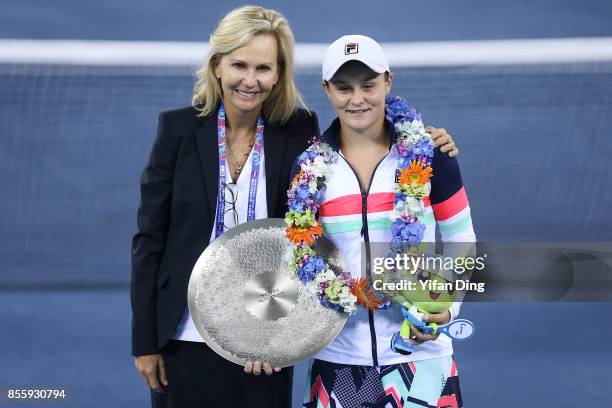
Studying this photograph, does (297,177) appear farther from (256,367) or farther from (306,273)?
(256,367)

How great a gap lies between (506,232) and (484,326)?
2.65ft

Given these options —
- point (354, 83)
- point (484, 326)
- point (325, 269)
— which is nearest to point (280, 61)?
point (354, 83)

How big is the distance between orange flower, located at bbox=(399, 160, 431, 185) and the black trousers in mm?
821

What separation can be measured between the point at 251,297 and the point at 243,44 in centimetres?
81

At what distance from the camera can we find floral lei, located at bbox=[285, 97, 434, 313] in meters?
3.44

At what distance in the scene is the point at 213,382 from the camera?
376 cm

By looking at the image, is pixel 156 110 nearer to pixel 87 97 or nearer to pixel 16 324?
pixel 87 97

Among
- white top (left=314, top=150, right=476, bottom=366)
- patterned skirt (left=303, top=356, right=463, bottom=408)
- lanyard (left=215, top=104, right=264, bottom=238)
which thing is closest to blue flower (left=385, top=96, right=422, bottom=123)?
white top (left=314, top=150, right=476, bottom=366)

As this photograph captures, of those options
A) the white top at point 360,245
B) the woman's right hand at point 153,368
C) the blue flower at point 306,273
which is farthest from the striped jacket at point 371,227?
the woman's right hand at point 153,368

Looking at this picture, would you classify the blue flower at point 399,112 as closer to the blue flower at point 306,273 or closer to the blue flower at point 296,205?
the blue flower at point 296,205

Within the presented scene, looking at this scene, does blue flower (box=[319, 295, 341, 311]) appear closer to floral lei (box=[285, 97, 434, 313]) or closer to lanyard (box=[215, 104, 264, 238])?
floral lei (box=[285, 97, 434, 313])

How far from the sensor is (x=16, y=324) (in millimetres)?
6656

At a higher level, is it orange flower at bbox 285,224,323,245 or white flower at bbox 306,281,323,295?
orange flower at bbox 285,224,323,245

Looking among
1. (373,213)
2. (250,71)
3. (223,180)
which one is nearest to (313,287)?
(373,213)
